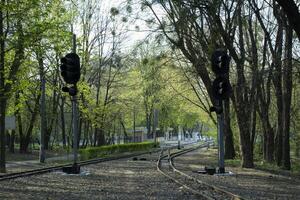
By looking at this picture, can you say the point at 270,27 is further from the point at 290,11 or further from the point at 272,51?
the point at 290,11

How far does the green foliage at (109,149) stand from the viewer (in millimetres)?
37666

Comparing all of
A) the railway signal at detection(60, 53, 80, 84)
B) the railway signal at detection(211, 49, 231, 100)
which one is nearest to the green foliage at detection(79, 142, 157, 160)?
the railway signal at detection(60, 53, 80, 84)

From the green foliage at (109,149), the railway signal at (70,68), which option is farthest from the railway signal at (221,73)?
the green foliage at (109,149)

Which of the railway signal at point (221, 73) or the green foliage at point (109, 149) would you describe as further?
the green foliage at point (109, 149)

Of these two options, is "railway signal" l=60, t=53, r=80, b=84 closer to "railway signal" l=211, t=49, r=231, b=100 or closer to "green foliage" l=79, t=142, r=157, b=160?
"railway signal" l=211, t=49, r=231, b=100

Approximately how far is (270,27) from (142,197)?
18.6 meters

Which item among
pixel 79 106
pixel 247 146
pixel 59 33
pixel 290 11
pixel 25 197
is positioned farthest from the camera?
pixel 79 106

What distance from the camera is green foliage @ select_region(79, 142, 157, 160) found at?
37.7m

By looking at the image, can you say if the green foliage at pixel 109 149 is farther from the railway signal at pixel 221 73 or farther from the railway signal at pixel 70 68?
the railway signal at pixel 221 73

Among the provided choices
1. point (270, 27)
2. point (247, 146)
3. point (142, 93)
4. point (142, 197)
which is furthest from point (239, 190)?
point (142, 93)

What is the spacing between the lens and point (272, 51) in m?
27.2

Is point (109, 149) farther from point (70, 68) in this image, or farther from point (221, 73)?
point (221, 73)

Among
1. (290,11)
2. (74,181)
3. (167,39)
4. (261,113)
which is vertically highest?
(167,39)

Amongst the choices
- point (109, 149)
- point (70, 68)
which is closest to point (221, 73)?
point (70, 68)
